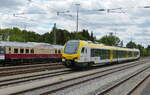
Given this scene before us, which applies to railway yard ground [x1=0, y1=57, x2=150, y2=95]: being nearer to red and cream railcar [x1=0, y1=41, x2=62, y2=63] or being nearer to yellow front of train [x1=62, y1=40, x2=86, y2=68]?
yellow front of train [x1=62, y1=40, x2=86, y2=68]

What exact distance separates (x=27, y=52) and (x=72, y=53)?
12998 mm

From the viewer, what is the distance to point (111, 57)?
38594 millimetres

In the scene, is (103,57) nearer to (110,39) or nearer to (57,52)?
(57,52)

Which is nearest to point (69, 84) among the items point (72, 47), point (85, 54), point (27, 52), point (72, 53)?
point (72, 53)

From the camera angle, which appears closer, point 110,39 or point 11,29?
point 110,39

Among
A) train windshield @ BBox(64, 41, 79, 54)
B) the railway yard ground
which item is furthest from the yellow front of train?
the railway yard ground

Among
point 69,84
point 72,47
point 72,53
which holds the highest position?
point 72,47

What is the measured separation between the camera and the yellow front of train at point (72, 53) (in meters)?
26.0

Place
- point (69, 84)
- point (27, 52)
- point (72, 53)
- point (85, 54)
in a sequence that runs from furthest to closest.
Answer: point (27, 52) → point (85, 54) → point (72, 53) → point (69, 84)

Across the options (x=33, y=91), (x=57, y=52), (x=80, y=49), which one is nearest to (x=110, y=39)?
(x=57, y=52)

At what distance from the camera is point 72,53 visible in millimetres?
26188

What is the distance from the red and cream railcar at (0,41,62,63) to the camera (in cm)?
3340

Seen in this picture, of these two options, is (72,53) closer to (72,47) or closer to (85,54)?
(72,47)

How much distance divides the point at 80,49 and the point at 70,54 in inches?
41.8
